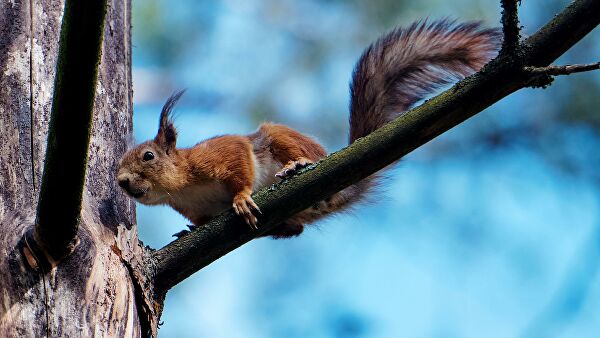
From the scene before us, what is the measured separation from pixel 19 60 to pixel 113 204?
530 millimetres

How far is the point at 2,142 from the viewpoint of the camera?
2178mm

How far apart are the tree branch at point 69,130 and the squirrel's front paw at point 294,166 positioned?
1.20m

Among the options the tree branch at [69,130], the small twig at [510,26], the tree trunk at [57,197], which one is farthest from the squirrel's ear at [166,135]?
the small twig at [510,26]

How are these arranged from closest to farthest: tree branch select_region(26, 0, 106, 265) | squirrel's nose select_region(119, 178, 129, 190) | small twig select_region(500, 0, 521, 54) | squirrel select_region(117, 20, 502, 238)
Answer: tree branch select_region(26, 0, 106, 265) < small twig select_region(500, 0, 521, 54) < squirrel's nose select_region(119, 178, 129, 190) < squirrel select_region(117, 20, 502, 238)

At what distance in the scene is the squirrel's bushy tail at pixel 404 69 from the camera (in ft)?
9.37

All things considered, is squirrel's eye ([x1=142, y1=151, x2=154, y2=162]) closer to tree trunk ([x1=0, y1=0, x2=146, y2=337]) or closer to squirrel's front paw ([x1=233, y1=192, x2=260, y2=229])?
tree trunk ([x1=0, y1=0, x2=146, y2=337])

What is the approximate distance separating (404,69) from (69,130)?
171 centimetres

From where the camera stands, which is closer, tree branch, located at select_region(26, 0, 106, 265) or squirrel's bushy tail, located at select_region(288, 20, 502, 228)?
tree branch, located at select_region(26, 0, 106, 265)

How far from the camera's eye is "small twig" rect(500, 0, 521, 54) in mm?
1818

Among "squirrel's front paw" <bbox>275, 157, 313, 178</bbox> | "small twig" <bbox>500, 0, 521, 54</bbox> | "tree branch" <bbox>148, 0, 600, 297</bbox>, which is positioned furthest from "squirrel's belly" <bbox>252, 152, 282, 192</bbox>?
"small twig" <bbox>500, 0, 521, 54</bbox>

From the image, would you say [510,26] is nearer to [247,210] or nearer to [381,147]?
[381,147]

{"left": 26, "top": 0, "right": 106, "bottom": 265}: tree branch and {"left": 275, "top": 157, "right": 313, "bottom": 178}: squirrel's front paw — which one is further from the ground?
{"left": 275, "top": 157, "right": 313, "bottom": 178}: squirrel's front paw

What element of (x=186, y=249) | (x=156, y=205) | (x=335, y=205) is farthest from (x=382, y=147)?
(x=156, y=205)

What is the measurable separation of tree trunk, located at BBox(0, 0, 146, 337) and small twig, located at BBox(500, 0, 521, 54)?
1175 mm
